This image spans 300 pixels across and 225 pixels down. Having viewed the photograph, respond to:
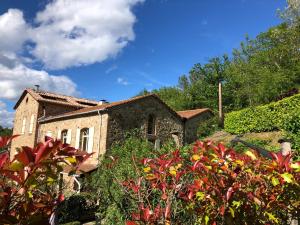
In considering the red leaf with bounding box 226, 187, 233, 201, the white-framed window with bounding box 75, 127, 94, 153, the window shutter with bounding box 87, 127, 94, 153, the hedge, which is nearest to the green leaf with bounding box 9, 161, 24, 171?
the red leaf with bounding box 226, 187, 233, 201

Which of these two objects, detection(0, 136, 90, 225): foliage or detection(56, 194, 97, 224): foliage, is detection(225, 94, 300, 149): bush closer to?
detection(56, 194, 97, 224): foliage

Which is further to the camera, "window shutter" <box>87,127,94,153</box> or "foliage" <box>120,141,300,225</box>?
"window shutter" <box>87,127,94,153</box>

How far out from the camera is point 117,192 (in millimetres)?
9266

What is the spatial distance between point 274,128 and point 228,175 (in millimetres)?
16358

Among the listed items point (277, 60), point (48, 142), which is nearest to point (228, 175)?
point (48, 142)

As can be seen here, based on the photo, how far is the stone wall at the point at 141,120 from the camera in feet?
55.2

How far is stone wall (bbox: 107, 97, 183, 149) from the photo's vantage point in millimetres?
16812

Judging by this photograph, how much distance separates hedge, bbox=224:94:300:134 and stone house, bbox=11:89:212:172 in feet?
12.1

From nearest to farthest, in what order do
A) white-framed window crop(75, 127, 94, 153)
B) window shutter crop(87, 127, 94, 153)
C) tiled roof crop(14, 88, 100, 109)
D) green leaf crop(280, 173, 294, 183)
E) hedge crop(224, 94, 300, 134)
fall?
green leaf crop(280, 173, 294, 183)
hedge crop(224, 94, 300, 134)
window shutter crop(87, 127, 94, 153)
white-framed window crop(75, 127, 94, 153)
tiled roof crop(14, 88, 100, 109)

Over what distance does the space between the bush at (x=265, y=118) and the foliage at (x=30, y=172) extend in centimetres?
1157

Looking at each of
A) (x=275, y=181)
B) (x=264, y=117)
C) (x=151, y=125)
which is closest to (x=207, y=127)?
(x=151, y=125)

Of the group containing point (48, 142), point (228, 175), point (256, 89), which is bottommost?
point (228, 175)

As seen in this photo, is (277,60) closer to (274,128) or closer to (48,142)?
(274,128)

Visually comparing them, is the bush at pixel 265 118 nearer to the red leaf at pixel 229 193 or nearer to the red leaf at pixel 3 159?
the red leaf at pixel 229 193
